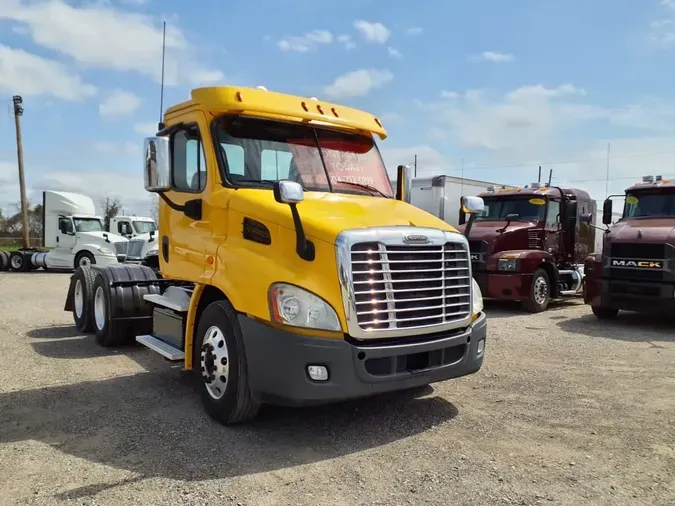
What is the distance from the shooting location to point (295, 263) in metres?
4.26

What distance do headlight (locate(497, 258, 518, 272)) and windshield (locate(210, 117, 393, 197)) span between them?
644 centimetres

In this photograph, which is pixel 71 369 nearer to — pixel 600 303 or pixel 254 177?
pixel 254 177

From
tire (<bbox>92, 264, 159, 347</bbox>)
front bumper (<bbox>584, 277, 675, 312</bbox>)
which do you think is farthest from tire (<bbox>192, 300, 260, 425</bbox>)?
front bumper (<bbox>584, 277, 675, 312</bbox>)

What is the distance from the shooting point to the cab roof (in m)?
5.11

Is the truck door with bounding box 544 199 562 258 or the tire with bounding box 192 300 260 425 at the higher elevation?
the truck door with bounding box 544 199 562 258

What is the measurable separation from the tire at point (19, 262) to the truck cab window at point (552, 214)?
72.0 feet

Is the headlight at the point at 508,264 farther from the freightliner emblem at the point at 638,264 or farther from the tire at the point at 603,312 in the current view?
the freightliner emblem at the point at 638,264

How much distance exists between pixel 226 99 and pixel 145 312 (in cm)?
387

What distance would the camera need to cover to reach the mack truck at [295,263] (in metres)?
4.12

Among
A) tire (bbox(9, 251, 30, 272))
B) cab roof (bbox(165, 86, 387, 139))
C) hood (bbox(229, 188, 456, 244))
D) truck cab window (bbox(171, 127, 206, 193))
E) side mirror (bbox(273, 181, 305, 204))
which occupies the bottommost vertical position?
tire (bbox(9, 251, 30, 272))

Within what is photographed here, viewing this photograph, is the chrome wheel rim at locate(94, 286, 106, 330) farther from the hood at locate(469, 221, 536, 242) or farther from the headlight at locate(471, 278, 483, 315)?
the hood at locate(469, 221, 536, 242)

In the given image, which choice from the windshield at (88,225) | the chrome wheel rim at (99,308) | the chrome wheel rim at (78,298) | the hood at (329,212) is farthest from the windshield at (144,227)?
the hood at (329,212)

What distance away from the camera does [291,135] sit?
5387 millimetres

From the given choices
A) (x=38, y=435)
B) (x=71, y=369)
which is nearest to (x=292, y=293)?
(x=38, y=435)
